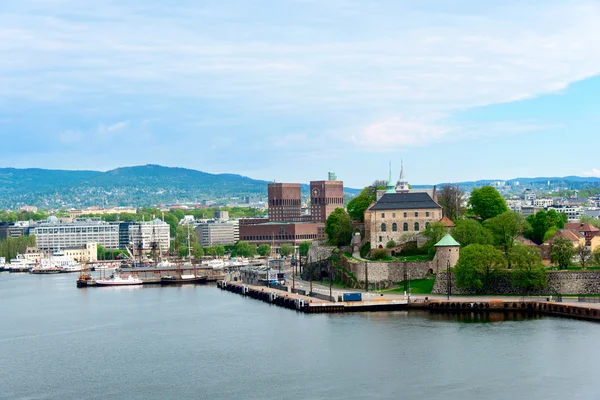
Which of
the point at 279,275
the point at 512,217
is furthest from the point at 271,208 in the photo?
the point at 512,217

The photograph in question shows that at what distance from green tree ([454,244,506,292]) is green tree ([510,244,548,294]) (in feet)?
4.18

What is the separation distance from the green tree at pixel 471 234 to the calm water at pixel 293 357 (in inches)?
468

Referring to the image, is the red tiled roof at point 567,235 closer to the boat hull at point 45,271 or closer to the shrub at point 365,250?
the shrub at point 365,250

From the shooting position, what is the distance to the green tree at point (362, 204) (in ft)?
325

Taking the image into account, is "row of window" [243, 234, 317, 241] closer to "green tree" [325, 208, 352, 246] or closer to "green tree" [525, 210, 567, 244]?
"green tree" [325, 208, 352, 246]

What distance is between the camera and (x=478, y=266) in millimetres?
73688

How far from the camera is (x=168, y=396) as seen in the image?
47656 mm

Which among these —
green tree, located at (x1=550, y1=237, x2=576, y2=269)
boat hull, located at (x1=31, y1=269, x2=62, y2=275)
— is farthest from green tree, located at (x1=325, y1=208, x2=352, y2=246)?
boat hull, located at (x1=31, y1=269, x2=62, y2=275)

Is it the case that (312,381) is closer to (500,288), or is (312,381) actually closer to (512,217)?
(500,288)

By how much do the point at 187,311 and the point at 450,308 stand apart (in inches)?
837

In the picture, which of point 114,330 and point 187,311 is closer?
point 114,330

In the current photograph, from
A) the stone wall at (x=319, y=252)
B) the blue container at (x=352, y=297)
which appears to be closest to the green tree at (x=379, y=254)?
the blue container at (x=352, y=297)

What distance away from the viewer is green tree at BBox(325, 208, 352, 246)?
99.0 m

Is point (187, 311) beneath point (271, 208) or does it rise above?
beneath
